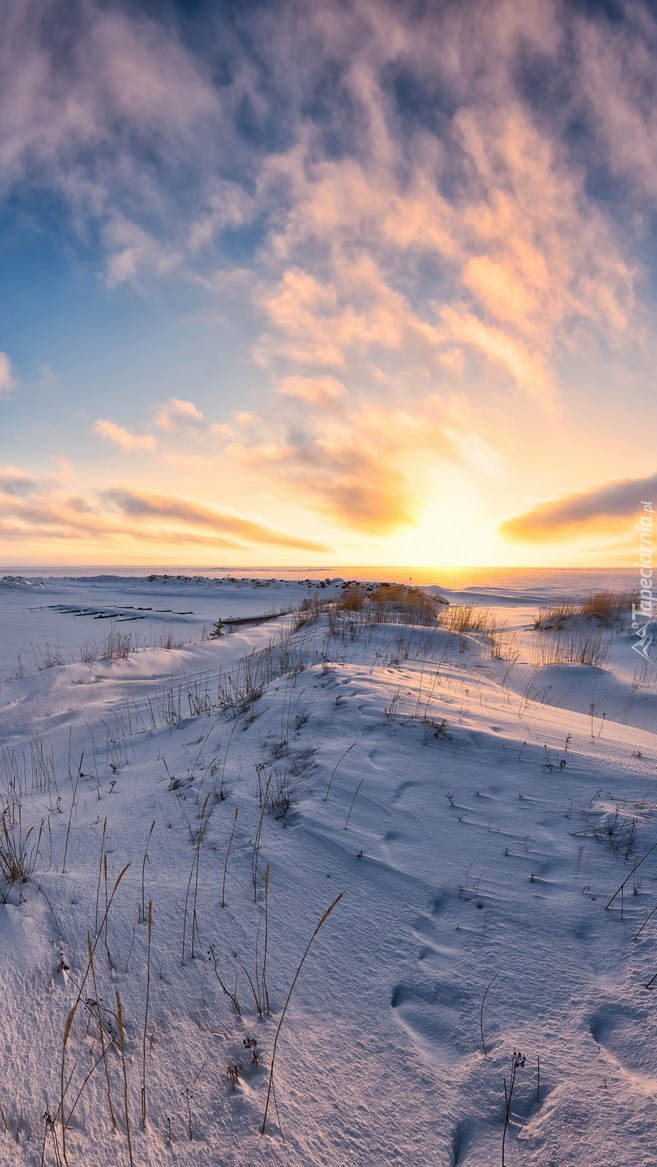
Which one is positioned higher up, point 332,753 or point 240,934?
point 332,753

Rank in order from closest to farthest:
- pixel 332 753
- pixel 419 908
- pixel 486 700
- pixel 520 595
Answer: pixel 419 908
pixel 332 753
pixel 486 700
pixel 520 595

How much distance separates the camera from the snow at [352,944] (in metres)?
1.61

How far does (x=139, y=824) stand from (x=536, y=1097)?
261 centimetres

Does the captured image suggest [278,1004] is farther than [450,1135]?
Yes

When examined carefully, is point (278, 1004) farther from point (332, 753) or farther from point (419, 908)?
point (332, 753)

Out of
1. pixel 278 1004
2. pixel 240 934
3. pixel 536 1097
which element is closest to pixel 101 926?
pixel 240 934

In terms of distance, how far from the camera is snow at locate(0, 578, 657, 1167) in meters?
1.61

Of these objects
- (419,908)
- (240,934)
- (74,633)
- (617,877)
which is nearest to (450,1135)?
(419,908)

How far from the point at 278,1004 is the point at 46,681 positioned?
787 centimetres

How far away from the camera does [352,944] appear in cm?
231

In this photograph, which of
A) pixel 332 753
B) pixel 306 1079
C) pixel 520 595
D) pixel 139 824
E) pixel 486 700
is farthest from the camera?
pixel 520 595

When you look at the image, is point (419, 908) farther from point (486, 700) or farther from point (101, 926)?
point (486, 700)

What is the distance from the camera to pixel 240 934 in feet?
7.75

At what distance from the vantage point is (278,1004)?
2.02m
